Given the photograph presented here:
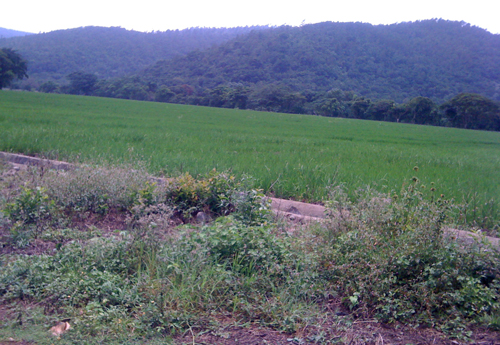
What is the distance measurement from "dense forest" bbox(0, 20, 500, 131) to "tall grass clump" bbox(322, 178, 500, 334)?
42.5m

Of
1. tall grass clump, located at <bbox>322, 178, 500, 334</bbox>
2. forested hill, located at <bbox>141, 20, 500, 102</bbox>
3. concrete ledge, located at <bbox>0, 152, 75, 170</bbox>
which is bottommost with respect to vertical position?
concrete ledge, located at <bbox>0, 152, 75, 170</bbox>

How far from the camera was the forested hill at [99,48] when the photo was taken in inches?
3440

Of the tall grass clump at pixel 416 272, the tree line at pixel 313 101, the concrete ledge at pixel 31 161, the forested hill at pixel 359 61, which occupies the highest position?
the forested hill at pixel 359 61

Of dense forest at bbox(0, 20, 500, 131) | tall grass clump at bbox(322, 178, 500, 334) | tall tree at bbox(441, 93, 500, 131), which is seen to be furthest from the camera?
dense forest at bbox(0, 20, 500, 131)

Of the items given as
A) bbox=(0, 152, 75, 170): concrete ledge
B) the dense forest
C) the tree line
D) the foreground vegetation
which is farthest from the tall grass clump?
the dense forest

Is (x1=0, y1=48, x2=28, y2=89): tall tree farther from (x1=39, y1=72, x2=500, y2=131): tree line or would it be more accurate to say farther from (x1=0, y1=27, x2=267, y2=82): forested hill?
(x1=0, y1=27, x2=267, y2=82): forested hill

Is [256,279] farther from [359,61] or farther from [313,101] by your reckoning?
[359,61]

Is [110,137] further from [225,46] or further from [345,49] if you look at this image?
[225,46]

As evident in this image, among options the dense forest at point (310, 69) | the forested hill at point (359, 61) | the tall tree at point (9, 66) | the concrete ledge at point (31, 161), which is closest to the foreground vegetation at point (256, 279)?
the concrete ledge at point (31, 161)

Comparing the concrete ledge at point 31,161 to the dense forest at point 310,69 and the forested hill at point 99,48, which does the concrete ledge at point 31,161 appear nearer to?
the dense forest at point 310,69

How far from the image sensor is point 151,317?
8.80 feet

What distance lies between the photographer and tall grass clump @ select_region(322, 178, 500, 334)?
2.84 meters

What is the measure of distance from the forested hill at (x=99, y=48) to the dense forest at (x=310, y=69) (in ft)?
1.00

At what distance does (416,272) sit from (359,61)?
76.2m
